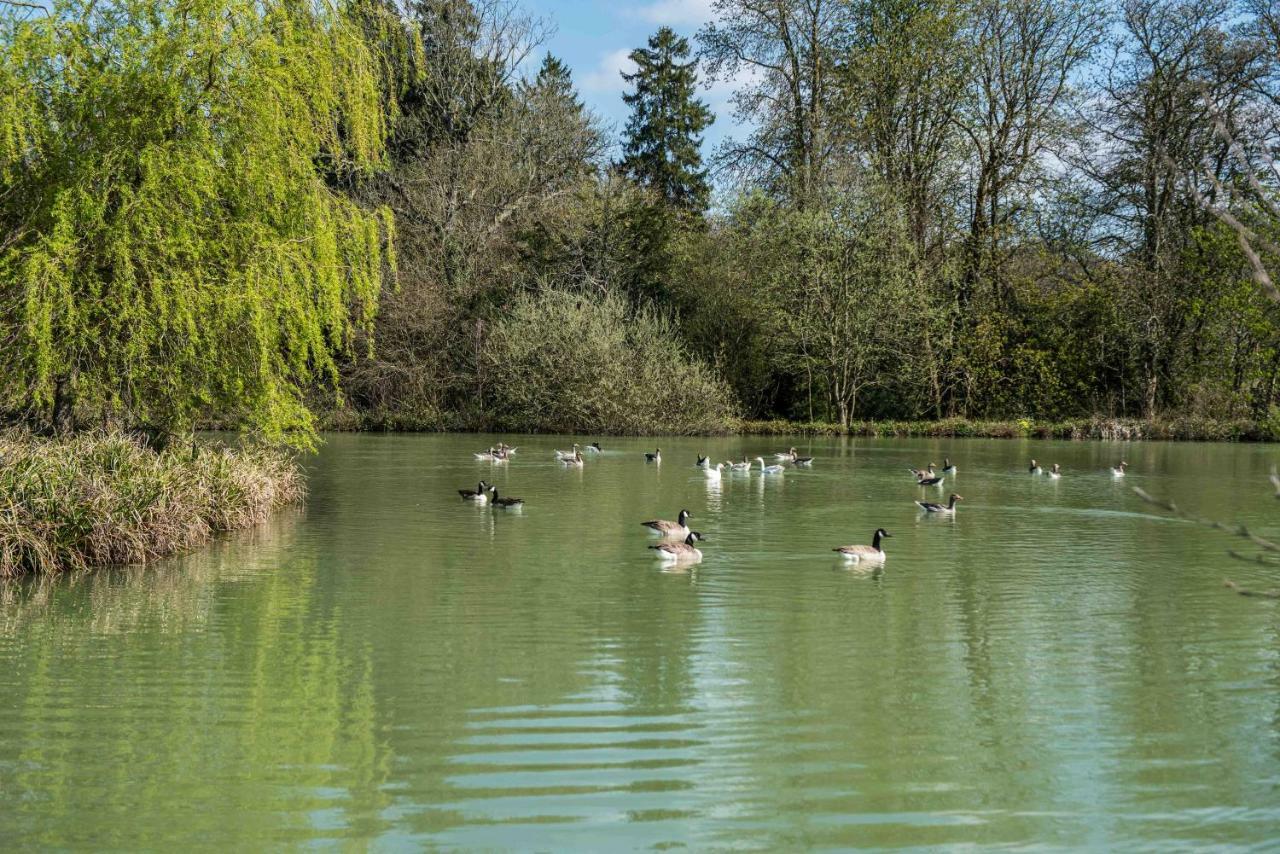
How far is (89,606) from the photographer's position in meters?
11.9

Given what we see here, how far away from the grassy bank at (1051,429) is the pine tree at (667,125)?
19580 mm

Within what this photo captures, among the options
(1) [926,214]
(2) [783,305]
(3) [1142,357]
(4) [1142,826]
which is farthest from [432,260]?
(4) [1142,826]

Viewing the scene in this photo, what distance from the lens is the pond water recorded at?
6355mm

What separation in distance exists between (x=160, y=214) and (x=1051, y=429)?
34.0 metres

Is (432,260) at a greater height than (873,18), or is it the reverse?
(873,18)

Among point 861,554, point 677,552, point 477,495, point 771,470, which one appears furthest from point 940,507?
point 477,495

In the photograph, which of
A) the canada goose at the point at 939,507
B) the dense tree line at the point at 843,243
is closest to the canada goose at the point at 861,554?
the canada goose at the point at 939,507

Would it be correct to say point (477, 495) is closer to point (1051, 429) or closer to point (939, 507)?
point (939, 507)

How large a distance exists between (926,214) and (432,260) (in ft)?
63.3

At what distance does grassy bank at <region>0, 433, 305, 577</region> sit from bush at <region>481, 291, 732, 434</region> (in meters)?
25.8

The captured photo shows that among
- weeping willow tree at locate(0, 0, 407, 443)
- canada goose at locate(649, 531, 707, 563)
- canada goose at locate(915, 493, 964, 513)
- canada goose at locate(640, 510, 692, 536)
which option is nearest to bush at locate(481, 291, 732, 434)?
canada goose at locate(915, 493, 964, 513)

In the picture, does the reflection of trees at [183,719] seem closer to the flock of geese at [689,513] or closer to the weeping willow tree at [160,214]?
the weeping willow tree at [160,214]

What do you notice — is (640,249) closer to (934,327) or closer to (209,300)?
(934,327)

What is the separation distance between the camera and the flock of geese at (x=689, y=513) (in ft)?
49.2
